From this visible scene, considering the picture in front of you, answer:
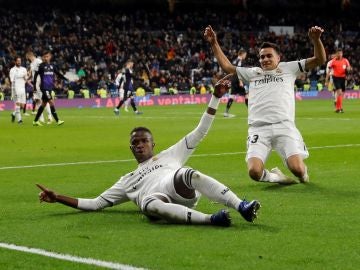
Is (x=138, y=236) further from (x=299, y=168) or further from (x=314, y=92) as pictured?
(x=314, y=92)

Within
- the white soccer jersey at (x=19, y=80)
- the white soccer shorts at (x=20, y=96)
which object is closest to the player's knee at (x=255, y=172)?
the white soccer shorts at (x=20, y=96)

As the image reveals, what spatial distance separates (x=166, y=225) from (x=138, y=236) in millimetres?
568

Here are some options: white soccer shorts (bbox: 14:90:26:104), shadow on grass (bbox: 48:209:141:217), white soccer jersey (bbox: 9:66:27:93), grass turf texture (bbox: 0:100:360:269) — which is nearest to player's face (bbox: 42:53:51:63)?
white soccer shorts (bbox: 14:90:26:104)

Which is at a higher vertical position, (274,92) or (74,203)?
(274,92)

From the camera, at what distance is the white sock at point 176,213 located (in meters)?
7.63

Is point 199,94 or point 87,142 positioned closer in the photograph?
point 87,142

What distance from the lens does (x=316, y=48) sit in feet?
34.3

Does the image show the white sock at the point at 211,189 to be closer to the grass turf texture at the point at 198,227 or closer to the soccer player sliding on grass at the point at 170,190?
Answer: the soccer player sliding on grass at the point at 170,190

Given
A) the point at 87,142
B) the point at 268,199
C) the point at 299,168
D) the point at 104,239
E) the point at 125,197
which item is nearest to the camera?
the point at 104,239

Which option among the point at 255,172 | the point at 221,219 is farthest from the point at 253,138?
the point at 221,219

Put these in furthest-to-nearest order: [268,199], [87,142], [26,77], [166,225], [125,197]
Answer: [26,77] < [87,142] < [268,199] < [125,197] < [166,225]

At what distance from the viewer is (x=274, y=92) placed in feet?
36.1

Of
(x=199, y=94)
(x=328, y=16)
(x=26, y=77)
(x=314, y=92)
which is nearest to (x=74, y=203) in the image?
(x=26, y=77)

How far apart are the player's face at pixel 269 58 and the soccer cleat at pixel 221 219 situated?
3.88 m
